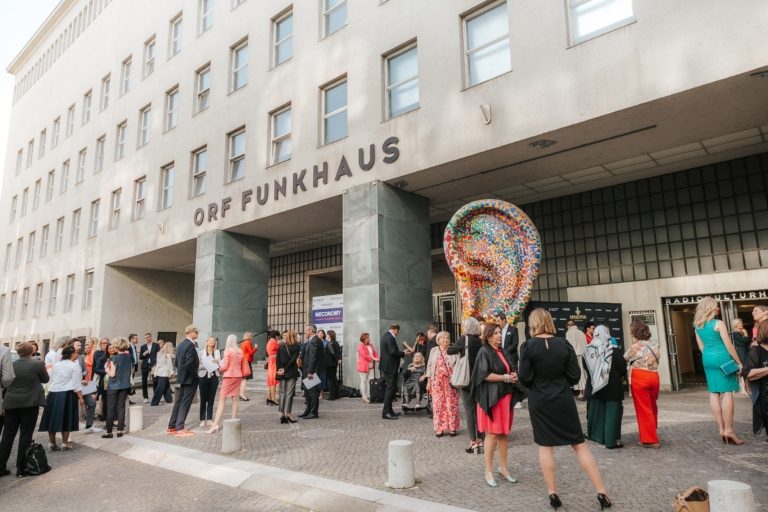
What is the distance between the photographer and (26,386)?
22.7 ft

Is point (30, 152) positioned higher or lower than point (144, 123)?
higher

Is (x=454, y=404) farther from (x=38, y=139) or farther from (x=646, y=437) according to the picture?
(x=38, y=139)

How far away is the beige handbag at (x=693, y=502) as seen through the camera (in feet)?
12.4

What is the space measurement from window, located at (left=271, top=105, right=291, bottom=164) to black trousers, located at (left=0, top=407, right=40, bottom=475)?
10405 mm

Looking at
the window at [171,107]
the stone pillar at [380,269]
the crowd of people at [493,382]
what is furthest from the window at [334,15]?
the crowd of people at [493,382]

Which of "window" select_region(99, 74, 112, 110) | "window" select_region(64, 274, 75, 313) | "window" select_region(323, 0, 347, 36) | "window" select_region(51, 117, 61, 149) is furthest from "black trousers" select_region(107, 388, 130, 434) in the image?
"window" select_region(51, 117, 61, 149)

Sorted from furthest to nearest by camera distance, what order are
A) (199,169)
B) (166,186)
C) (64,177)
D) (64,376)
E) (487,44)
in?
(64,177) → (166,186) → (199,169) → (487,44) → (64,376)

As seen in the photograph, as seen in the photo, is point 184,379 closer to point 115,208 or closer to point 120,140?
point 115,208

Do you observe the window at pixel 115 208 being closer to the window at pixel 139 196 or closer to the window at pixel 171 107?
the window at pixel 139 196

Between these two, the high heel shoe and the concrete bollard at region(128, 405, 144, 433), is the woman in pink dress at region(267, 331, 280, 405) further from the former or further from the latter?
the high heel shoe

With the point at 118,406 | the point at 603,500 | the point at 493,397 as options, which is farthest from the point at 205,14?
the point at 603,500

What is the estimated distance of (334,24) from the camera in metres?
15.4

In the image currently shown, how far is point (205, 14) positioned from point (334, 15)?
25.6 ft

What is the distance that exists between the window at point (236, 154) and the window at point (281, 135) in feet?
5.24
